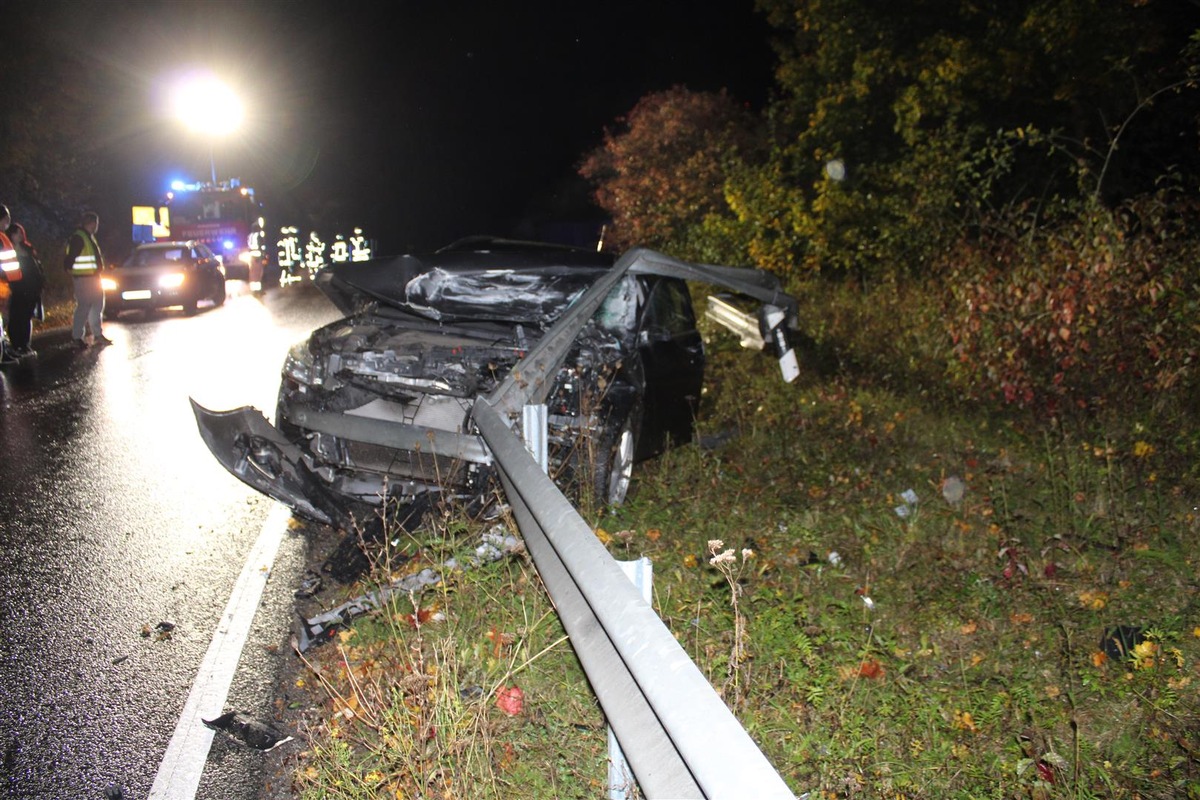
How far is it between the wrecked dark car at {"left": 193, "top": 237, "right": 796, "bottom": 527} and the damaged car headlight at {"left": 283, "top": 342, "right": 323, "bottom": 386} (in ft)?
0.03

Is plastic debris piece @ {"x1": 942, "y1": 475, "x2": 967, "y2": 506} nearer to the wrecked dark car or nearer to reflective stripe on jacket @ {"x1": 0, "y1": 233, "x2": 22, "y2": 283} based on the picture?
the wrecked dark car

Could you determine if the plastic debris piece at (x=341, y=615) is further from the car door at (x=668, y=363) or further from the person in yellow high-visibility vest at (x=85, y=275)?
the person in yellow high-visibility vest at (x=85, y=275)

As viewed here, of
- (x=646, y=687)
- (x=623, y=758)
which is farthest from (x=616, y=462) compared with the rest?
(x=646, y=687)

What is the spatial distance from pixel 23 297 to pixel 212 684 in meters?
11.0

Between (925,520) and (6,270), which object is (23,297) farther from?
(925,520)

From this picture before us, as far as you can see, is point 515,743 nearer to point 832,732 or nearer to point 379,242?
point 832,732

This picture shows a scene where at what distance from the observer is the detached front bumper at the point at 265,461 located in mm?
Answer: 5293

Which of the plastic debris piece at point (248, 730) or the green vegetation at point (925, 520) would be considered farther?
the plastic debris piece at point (248, 730)

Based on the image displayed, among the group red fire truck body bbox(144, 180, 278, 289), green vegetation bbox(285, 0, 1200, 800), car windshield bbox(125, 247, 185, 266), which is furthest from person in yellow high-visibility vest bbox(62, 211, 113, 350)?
red fire truck body bbox(144, 180, 278, 289)

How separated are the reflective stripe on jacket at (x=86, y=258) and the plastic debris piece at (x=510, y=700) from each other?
41.9 ft

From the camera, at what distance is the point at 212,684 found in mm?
4043

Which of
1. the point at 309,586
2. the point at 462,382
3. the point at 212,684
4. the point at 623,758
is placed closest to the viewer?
the point at 623,758

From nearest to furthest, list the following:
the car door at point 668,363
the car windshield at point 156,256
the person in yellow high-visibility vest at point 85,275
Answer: the car door at point 668,363 → the person in yellow high-visibility vest at point 85,275 → the car windshield at point 156,256

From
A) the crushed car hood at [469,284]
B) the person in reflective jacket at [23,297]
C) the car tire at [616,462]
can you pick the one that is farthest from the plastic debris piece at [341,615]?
the person in reflective jacket at [23,297]
